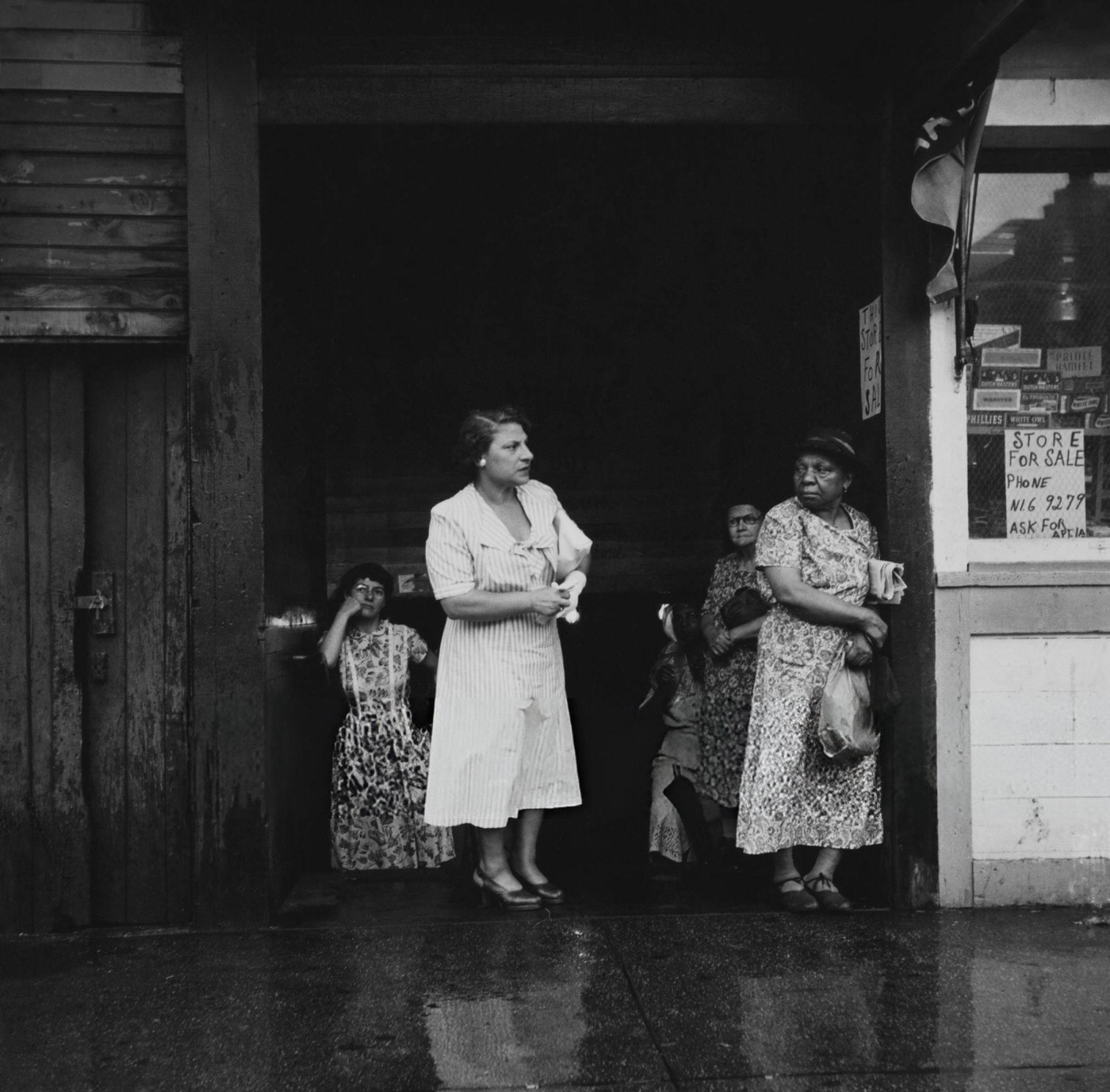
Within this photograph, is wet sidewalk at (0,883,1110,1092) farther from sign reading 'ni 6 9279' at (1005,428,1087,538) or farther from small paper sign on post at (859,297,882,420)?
small paper sign on post at (859,297,882,420)

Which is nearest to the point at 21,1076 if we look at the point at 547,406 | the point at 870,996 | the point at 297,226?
the point at 870,996

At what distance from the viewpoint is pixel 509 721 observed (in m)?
4.75

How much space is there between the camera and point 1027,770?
4867mm

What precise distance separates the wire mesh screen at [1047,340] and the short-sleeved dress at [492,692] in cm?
198

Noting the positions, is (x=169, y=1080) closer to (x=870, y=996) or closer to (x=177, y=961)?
(x=177, y=961)

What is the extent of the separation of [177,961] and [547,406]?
415 centimetres

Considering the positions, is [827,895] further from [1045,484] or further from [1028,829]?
[1045,484]

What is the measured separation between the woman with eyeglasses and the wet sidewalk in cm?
90

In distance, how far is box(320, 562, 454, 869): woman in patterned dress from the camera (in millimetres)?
5723

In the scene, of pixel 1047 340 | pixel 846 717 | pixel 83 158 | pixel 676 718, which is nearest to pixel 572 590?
pixel 846 717

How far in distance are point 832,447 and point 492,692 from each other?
160 centimetres

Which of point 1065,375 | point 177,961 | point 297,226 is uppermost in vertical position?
point 297,226

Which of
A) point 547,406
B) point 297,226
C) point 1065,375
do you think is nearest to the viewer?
point 1065,375

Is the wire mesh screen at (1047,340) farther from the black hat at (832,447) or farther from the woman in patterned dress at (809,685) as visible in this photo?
the woman in patterned dress at (809,685)
